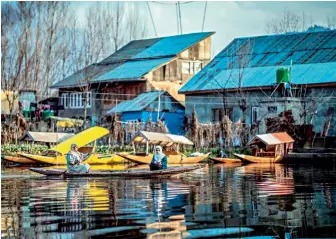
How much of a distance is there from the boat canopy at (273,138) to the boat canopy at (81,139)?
26.4 ft

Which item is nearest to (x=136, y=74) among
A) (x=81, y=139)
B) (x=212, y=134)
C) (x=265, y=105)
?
(x=265, y=105)

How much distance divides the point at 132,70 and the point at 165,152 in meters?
21.5

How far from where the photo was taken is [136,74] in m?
54.1

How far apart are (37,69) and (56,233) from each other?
4766 cm

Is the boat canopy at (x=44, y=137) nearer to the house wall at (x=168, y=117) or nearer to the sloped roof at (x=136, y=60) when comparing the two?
the house wall at (x=168, y=117)

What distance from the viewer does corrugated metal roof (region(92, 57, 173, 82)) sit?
54219 mm

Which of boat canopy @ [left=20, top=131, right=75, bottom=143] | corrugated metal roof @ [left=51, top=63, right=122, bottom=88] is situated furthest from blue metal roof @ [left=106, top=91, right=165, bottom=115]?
boat canopy @ [left=20, top=131, right=75, bottom=143]

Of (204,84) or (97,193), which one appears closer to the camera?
(97,193)

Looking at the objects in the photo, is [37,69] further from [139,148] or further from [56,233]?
[56,233]

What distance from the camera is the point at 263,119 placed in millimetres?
42156

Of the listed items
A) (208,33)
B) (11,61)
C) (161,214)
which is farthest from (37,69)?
(161,214)

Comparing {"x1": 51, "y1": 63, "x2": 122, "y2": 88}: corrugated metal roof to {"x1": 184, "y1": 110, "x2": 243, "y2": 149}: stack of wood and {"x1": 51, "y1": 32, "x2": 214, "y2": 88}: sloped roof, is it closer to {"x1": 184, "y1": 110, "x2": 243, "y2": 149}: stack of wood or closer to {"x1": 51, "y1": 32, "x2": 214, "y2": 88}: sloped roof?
{"x1": 51, "y1": 32, "x2": 214, "y2": 88}: sloped roof

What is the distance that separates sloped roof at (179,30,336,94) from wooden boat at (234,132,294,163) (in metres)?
5.64

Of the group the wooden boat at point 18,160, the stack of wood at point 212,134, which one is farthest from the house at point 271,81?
the wooden boat at point 18,160
